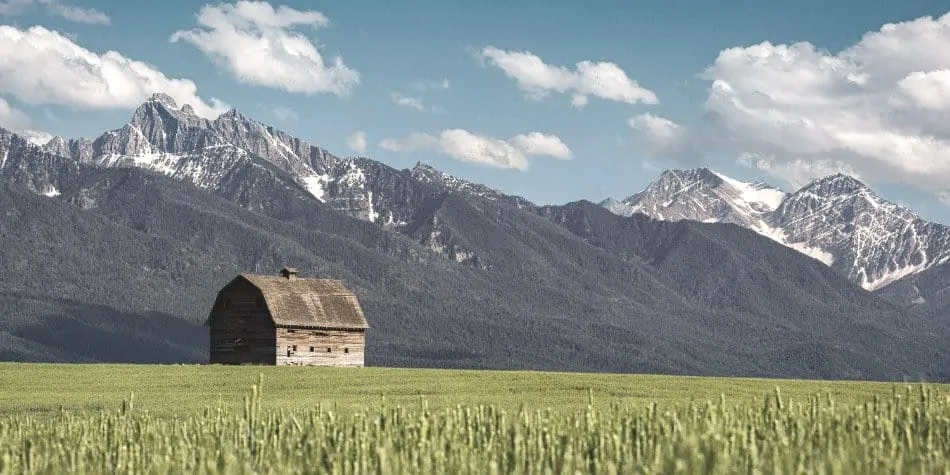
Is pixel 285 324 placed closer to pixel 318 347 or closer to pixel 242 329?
pixel 318 347

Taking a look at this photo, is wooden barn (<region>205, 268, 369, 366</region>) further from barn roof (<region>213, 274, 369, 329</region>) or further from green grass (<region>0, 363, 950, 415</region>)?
green grass (<region>0, 363, 950, 415</region>)

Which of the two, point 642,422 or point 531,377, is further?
point 531,377

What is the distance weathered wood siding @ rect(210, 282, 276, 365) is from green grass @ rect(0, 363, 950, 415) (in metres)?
21.9

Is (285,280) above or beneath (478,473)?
above

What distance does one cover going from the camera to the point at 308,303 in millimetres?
101125

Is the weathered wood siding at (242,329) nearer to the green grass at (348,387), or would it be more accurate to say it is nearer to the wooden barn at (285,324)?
the wooden barn at (285,324)

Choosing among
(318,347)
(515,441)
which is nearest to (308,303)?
(318,347)

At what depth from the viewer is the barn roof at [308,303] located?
98825mm

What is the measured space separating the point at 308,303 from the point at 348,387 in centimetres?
4246

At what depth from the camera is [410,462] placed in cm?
1811

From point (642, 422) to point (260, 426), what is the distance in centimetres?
630

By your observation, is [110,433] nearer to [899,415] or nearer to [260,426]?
[260,426]

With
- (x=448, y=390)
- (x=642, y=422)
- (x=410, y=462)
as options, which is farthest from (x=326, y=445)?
(x=448, y=390)

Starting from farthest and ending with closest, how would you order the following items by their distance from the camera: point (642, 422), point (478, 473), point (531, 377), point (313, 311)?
point (313, 311)
point (531, 377)
point (642, 422)
point (478, 473)
